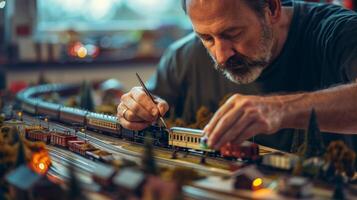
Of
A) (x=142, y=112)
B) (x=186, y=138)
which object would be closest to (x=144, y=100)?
(x=142, y=112)

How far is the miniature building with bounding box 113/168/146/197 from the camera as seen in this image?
4.89 ft

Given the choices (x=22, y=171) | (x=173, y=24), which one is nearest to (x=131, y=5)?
(x=173, y=24)

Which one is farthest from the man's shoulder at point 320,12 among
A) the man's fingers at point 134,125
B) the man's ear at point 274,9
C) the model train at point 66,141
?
the model train at point 66,141

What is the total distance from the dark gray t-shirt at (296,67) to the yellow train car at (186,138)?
0.46 meters

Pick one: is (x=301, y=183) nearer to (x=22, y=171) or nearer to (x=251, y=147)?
(x=251, y=147)

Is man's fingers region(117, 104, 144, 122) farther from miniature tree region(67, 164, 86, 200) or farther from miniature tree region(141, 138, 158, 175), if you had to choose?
miniature tree region(67, 164, 86, 200)

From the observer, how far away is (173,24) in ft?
22.9

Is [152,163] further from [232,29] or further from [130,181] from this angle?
[232,29]

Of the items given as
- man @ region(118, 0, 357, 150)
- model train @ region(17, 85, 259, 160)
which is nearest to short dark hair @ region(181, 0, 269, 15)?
man @ region(118, 0, 357, 150)

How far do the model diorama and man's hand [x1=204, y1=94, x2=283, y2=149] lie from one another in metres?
0.06

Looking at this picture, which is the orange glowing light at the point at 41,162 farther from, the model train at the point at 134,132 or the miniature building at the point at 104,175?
the model train at the point at 134,132

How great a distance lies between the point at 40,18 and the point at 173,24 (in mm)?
1492

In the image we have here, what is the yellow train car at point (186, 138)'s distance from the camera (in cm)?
214

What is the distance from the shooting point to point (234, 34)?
271 cm
